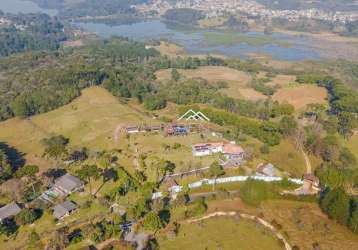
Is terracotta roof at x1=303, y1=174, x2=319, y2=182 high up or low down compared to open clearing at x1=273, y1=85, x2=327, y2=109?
up

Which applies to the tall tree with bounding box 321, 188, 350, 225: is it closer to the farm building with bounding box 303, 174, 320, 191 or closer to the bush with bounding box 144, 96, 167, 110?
the farm building with bounding box 303, 174, 320, 191

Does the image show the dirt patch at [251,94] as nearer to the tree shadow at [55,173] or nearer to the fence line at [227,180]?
the fence line at [227,180]

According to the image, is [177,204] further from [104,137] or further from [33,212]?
[104,137]

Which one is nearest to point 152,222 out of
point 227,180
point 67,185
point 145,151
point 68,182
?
point 227,180

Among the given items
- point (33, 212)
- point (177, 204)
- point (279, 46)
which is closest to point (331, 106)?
point (177, 204)

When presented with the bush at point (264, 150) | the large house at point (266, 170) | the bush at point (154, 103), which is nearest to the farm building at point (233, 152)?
the large house at point (266, 170)

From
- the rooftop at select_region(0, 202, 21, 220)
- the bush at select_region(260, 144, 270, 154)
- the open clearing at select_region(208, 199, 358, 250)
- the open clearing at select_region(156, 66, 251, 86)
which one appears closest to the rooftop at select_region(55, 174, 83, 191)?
the rooftop at select_region(0, 202, 21, 220)
